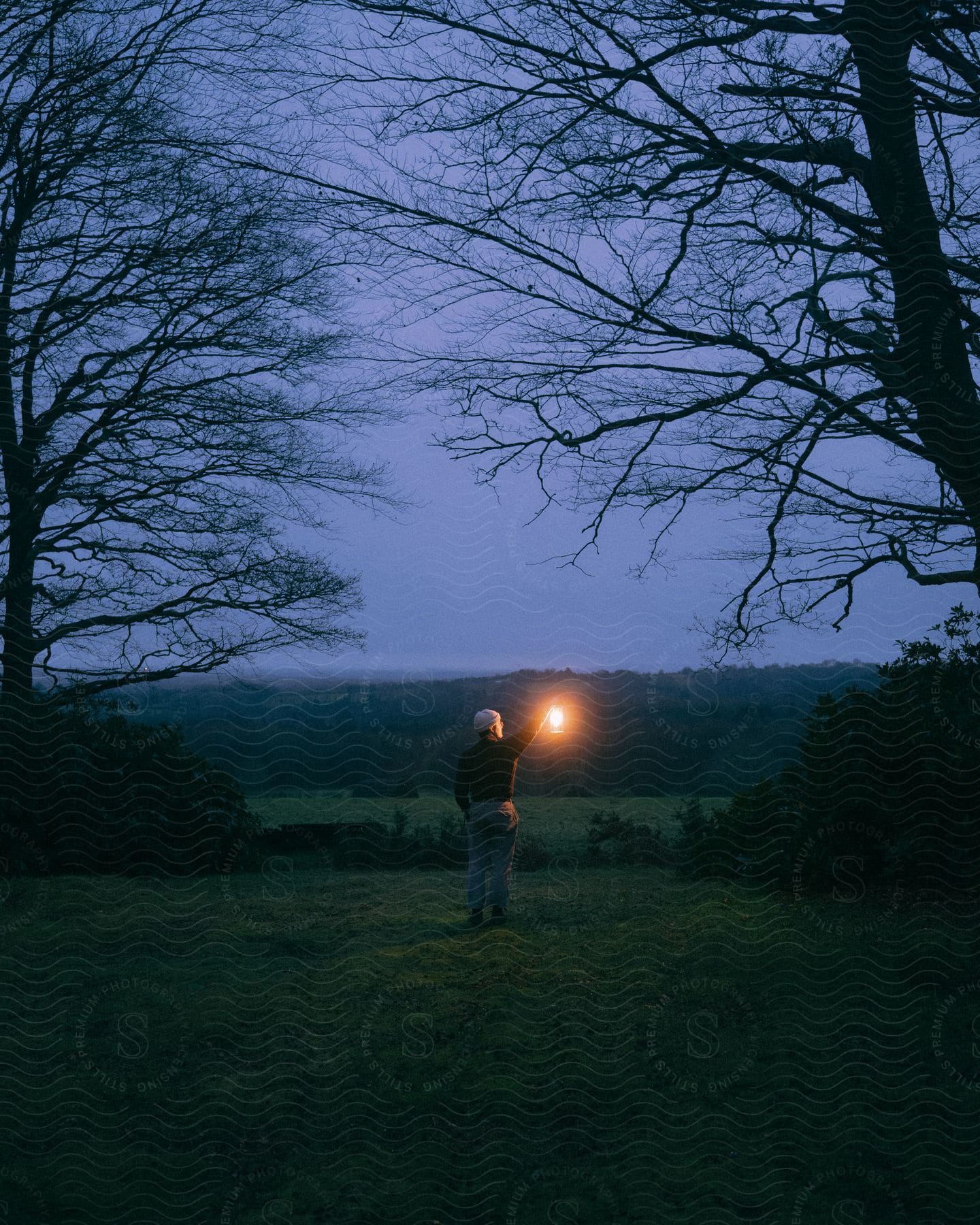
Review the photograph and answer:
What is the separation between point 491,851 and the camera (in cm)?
855

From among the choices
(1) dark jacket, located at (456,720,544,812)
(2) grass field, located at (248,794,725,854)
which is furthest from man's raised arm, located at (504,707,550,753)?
(2) grass field, located at (248,794,725,854)

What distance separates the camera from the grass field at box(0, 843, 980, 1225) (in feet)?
15.7

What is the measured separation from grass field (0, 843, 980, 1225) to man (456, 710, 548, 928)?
20.2 inches

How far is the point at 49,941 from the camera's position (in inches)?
300

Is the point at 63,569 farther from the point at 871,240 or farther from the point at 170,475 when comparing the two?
the point at 871,240

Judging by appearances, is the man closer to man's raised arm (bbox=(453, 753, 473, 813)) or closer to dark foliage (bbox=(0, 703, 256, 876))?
man's raised arm (bbox=(453, 753, 473, 813))

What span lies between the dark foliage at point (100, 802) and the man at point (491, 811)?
3.44 meters

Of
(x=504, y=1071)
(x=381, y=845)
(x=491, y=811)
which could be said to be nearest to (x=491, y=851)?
(x=491, y=811)

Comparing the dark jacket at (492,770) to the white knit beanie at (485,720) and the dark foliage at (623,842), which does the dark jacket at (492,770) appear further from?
the dark foliage at (623,842)

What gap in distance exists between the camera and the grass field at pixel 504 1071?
4.77 meters

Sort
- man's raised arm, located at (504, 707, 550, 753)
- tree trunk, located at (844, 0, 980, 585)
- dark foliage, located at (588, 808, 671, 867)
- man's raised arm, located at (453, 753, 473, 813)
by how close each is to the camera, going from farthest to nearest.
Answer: dark foliage, located at (588, 808, 671, 867), man's raised arm, located at (453, 753, 473, 813), man's raised arm, located at (504, 707, 550, 753), tree trunk, located at (844, 0, 980, 585)

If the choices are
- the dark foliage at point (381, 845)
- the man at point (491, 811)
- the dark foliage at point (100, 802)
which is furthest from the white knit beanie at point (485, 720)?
the dark foliage at point (100, 802)

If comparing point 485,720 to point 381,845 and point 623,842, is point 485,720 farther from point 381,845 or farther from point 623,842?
point 381,845

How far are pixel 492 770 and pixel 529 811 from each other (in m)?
4.33
